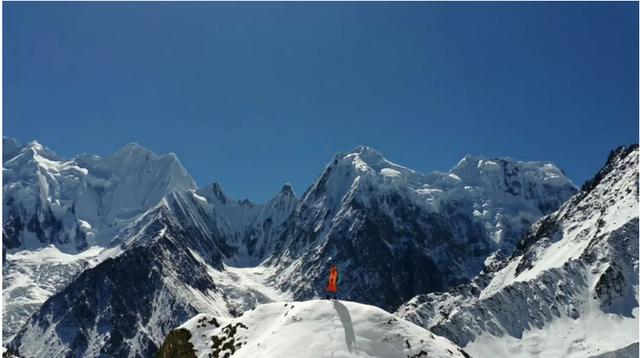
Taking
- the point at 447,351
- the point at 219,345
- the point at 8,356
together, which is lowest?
the point at 447,351

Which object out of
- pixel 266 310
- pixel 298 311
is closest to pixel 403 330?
pixel 298 311

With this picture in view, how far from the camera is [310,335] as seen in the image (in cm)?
6172

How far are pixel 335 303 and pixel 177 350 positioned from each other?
16.9 metres

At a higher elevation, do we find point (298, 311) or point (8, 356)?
point (8, 356)

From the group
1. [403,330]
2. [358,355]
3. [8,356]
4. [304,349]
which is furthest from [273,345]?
[8,356]

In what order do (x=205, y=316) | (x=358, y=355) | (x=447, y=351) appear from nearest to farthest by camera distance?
(x=358, y=355), (x=447, y=351), (x=205, y=316)

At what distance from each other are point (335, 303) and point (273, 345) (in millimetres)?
8306

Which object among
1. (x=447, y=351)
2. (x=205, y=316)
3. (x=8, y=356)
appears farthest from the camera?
(x=8, y=356)

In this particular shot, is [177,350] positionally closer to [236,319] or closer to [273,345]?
[236,319]

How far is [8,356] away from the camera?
121 m

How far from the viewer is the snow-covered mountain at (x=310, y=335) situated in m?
60.2

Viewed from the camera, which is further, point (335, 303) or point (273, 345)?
point (335, 303)

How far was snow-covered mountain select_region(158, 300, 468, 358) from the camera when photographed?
60250 millimetres

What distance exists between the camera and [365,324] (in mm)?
63938
